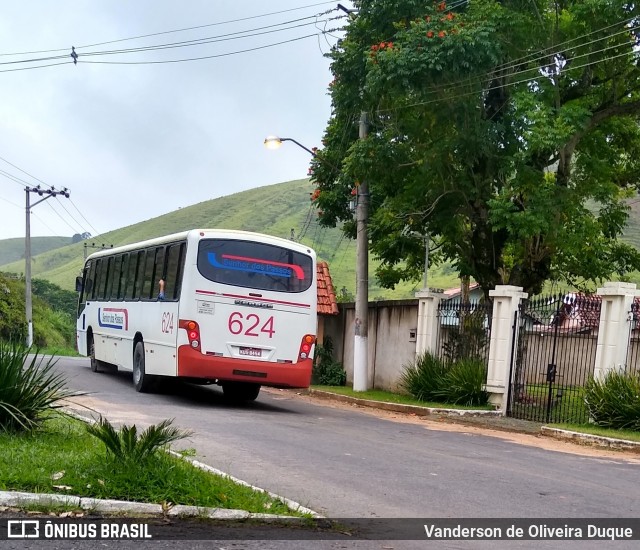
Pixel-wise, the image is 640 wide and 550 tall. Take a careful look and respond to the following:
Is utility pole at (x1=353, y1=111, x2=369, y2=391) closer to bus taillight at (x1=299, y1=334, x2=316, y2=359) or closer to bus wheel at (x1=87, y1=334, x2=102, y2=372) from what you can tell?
bus taillight at (x1=299, y1=334, x2=316, y2=359)

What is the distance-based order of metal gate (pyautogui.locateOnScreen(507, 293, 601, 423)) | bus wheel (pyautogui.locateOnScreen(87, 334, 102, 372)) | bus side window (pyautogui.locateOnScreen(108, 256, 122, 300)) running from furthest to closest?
bus wheel (pyautogui.locateOnScreen(87, 334, 102, 372)) → bus side window (pyautogui.locateOnScreen(108, 256, 122, 300)) → metal gate (pyautogui.locateOnScreen(507, 293, 601, 423))

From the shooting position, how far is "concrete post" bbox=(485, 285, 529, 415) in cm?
1666

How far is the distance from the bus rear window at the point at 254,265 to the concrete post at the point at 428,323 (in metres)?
5.12

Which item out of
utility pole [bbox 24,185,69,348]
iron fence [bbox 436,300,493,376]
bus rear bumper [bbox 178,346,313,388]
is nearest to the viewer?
bus rear bumper [bbox 178,346,313,388]

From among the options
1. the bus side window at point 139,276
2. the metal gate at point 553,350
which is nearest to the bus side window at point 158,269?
the bus side window at point 139,276

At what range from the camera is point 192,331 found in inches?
573

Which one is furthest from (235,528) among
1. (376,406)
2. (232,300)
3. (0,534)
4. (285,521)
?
(376,406)

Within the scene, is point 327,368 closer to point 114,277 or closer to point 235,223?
point 114,277

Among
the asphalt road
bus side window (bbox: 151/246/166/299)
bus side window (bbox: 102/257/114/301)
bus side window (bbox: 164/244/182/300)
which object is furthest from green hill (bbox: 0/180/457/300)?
the asphalt road

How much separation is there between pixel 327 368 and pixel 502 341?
9532 millimetres

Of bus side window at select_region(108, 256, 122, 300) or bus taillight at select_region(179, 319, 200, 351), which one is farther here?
bus side window at select_region(108, 256, 122, 300)

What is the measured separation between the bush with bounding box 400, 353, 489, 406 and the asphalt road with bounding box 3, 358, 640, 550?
3081mm

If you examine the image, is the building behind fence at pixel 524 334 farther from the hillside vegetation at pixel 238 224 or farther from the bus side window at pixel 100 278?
the hillside vegetation at pixel 238 224

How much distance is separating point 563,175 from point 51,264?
144858 millimetres
